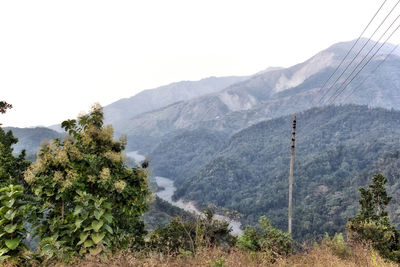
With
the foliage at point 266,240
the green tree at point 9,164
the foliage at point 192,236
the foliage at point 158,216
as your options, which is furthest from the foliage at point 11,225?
the foliage at point 158,216

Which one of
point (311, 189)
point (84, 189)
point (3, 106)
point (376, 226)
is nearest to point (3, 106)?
point (3, 106)

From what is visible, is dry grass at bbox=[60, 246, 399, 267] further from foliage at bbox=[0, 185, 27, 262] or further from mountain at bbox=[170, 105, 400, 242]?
mountain at bbox=[170, 105, 400, 242]

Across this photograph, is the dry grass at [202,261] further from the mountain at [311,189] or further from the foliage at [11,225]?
the mountain at [311,189]

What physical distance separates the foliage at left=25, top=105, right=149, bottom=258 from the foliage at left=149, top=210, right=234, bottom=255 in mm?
1392

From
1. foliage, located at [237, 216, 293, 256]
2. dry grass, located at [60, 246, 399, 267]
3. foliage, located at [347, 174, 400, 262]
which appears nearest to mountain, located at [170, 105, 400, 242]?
foliage, located at [347, 174, 400, 262]

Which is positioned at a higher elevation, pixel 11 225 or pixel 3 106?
pixel 3 106

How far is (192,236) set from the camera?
14180 mm

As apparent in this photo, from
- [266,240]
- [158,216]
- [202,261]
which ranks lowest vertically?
[158,216]

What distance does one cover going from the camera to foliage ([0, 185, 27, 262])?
4746 millimetres

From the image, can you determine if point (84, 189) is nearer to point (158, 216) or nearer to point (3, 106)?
point (3, 106)

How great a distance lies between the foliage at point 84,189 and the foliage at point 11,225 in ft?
1.52

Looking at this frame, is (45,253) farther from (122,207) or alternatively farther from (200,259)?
(200,259)

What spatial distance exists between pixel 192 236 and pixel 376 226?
30.6ft

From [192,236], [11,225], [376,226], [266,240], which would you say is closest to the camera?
[11,225]
